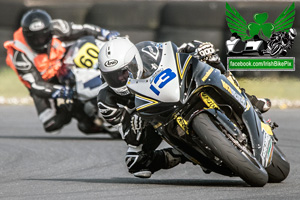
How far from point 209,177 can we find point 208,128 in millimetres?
1577

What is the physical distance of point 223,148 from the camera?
5.30m

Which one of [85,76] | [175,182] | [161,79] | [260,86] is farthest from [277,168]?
[85,76]

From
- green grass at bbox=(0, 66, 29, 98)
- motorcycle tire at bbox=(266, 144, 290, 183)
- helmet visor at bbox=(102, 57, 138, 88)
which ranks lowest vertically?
green grass at bbox=(0, 66, 29, 98)

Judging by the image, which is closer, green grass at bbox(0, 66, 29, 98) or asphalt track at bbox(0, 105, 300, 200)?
asphalt track at bbox(0, 105, 300, 200)

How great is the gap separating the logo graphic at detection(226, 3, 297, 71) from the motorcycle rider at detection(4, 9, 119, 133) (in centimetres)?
255

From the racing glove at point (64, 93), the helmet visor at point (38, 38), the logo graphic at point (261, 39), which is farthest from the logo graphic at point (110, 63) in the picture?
the logo graphic at point (261, 39)

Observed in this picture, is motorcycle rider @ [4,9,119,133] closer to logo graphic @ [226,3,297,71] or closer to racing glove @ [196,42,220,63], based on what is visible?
logo graphic @ [226,3,297,71]

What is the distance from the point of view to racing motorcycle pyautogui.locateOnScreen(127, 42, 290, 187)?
535cm

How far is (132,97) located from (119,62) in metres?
0.89

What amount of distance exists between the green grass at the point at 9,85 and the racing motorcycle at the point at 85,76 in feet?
19.5

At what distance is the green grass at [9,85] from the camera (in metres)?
17.4

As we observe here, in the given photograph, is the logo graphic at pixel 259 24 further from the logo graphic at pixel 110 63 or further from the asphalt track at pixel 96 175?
the logo graphic at pixel 110 63

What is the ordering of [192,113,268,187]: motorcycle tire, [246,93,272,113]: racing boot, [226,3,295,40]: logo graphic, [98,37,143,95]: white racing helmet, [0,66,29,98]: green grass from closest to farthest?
[192,113,268,187]: motorcycle tire
[98,37,143,95]: white racing helmet
[246,93,272,113]: racing boot
[226,3,295,40]: logo graphic
[0,66,29,98]: green grass

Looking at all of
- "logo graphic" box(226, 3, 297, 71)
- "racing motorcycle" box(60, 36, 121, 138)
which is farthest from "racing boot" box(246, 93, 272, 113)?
"logo graphic" box(226, 3, 297, 71)
